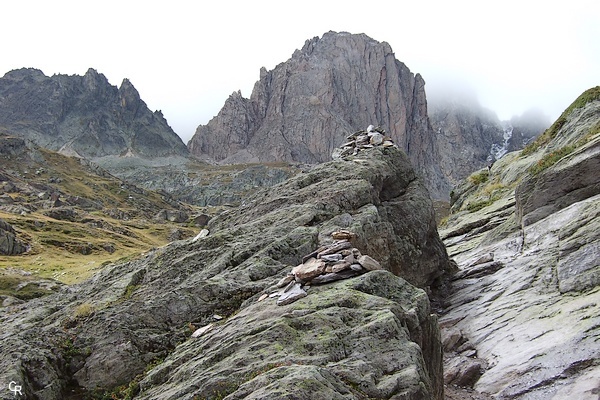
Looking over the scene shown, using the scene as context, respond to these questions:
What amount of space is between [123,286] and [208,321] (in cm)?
693

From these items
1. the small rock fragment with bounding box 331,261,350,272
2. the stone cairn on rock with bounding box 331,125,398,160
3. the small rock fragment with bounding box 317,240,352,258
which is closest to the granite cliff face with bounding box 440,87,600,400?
the small rock fragment with bounding box 331,261,350,272

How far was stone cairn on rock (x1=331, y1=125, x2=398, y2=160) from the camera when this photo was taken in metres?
36.8

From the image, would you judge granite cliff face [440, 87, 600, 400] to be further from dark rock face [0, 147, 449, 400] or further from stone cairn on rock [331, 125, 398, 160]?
stone cairn on rock [331, 125, 398, 160]

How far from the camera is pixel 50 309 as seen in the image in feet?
76.7

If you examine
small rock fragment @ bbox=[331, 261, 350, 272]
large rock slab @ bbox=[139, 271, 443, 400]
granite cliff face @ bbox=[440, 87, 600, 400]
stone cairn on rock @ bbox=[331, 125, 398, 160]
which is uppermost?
stone cairn on rock @ bbox=[331, 125, 398, 160]

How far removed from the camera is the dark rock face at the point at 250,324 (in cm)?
1273

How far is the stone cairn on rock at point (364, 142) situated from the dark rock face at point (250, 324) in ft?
28.7

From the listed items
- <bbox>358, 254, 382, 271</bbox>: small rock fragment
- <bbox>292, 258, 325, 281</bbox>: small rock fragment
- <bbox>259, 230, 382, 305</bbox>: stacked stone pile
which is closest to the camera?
<bbox>259, 230, 382, 305</bbox>: stacked stone pile

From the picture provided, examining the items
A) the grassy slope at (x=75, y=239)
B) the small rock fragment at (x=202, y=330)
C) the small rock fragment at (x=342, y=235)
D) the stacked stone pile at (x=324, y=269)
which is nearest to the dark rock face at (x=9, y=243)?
the grassy slope at (x=75, y=239)

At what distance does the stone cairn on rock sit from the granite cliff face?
1123 cm

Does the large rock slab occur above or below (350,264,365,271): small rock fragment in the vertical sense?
below

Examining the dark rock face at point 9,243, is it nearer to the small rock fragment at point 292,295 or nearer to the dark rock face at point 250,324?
the dark rock face at point 250,324

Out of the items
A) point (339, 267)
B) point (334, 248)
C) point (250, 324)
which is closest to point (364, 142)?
point (334, 248)

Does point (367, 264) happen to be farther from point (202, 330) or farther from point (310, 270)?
point (202, 330)
